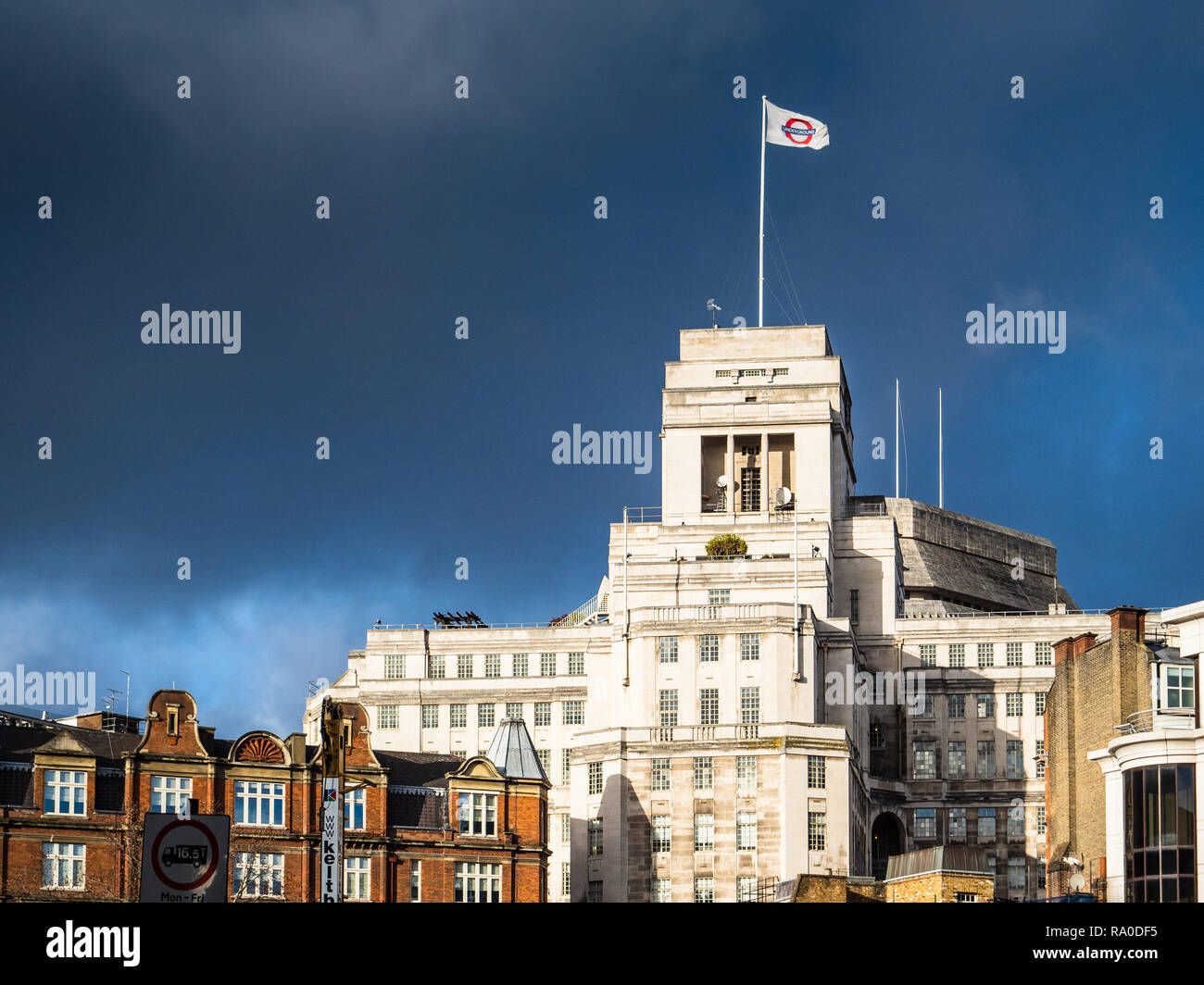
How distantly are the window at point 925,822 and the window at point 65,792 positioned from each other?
216 ft

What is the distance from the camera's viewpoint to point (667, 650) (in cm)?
13875

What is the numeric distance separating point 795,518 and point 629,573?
1287 cm

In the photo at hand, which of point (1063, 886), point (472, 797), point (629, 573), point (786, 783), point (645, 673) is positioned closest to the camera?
point (1063, 886)

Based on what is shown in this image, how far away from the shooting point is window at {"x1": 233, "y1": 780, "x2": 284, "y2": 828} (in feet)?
361

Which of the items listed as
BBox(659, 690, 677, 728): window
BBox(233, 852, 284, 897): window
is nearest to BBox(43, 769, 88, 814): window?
BBox(233, 852, 284, 897): window

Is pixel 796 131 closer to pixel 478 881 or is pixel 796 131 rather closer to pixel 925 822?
pixel 925 822

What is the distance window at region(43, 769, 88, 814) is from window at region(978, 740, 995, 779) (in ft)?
231

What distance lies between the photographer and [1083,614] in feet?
516

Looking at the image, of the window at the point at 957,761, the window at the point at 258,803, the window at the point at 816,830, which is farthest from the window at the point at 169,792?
the window at the point at 957,761

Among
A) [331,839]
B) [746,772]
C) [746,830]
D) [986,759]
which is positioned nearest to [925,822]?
[986,759]

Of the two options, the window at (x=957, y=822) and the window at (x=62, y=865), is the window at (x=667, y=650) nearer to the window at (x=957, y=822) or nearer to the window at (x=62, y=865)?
the window at (x=957, y=822)

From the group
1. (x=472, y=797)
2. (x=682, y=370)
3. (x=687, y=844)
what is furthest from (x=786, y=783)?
(x=682, y=370)
